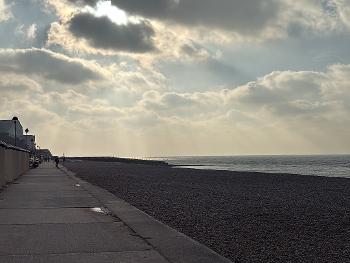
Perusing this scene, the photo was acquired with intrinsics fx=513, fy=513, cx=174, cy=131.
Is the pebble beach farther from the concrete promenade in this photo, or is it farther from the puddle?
the puddle

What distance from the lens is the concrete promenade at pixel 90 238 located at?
316 inches

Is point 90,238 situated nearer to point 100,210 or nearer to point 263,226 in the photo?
point 263,226

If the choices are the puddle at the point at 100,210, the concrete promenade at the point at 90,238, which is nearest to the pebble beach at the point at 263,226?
the concrete promenade at the point at 90,238

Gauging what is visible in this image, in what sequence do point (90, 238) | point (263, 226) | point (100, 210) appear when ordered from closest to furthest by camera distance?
1. point (90, 238)
2. point (263, 226)
3. point (100, 210)

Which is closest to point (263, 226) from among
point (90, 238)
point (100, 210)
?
point (100, 210)

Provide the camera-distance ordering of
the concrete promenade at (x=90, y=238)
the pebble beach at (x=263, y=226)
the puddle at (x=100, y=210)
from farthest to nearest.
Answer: the puddle at (x=100, y=210)
the pebble beach at (x=263, y=226)
the concrete promenade at (x=90, y=238)

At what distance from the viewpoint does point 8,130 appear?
89.6 meters

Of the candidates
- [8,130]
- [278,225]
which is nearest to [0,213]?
[278,225]

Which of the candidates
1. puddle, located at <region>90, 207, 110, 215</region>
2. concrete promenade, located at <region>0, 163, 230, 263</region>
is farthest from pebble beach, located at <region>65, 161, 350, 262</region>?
puddle, located at <region>90, 207, 110, 215</region>

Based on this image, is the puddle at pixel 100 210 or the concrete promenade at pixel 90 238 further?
the puddle at pixel 100 210

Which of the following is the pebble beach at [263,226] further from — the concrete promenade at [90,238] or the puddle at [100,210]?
the puddle at [100,210]

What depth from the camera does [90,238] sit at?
9.83 metres

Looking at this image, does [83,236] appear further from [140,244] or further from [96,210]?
[96,210]

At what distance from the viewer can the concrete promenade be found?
803 cm
